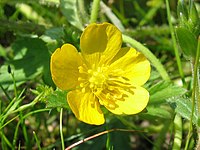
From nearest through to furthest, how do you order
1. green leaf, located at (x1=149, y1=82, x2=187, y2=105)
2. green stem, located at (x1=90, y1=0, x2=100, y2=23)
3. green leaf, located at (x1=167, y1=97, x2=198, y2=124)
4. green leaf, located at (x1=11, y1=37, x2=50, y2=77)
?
1. green leaf, located at (x1=167, y1=97, x2=198, y2=124)
2. green leaf, located at (x1=149, y1=82, x2=187, y2=105)
3. green stem, located at (x1=90, y1=0, x2=100, y2=23)
4. green leaf, located at (x1=11, y1=37, x2=50, y2=77)

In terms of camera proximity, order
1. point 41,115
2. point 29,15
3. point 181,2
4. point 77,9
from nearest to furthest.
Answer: point 181,2
point 41,115
point 77,9
point 29,15

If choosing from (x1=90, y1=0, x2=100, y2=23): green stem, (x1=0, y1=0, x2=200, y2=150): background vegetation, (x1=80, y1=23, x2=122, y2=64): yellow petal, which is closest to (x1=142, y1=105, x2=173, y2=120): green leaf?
(x1=0, y1=0, x2=200, y2=150): background vegetation

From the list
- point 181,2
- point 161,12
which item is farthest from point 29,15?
point 181,2

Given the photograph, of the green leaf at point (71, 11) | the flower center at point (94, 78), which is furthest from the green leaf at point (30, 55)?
the flower center at point (94, 78)

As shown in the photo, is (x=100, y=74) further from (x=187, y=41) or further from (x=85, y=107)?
(x=187, y=41)

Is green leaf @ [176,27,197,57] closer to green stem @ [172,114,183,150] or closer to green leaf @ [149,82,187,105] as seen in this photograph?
green leaf @ [149,82,187,105]

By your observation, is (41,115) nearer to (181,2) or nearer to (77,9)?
(77,9)

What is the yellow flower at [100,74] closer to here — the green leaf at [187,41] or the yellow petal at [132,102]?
the yellow petal at [132,102]
